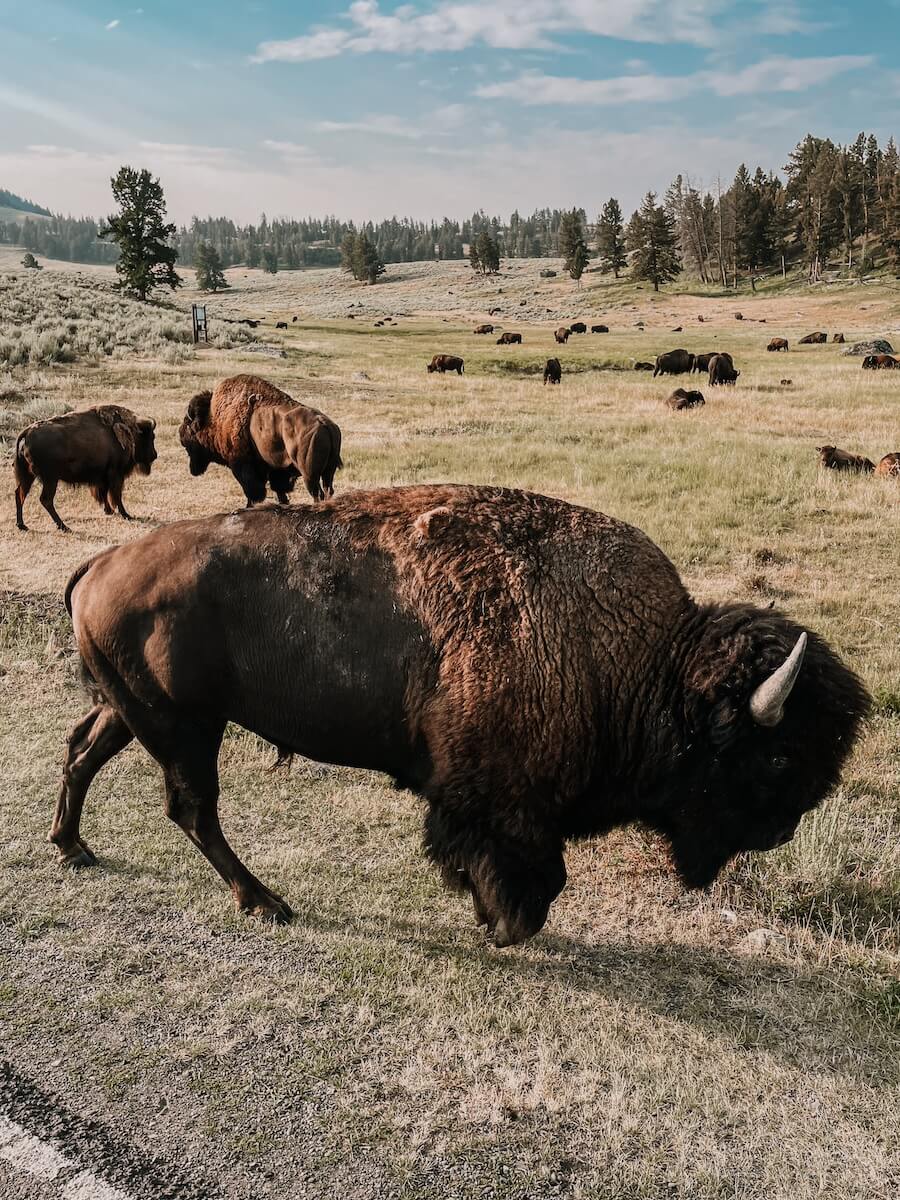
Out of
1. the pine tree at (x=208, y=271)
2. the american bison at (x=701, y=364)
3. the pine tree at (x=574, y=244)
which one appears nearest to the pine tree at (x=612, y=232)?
the pine tree at (x=574, y=244)

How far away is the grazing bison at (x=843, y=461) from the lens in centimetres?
1391

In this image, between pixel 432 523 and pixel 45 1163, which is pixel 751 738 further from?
pixel 45 1163

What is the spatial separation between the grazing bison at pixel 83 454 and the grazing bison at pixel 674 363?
2626 cm

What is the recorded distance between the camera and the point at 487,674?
3.31 meters

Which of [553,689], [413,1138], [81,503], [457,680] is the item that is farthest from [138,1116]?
[81,503]

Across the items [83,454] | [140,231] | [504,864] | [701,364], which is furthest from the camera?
[140,231]

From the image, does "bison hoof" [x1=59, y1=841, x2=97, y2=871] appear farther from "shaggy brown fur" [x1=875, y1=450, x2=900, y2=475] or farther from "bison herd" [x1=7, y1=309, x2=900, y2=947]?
"shaggy brown fur" [x1=875, y1=450, x2=900, y2=475]

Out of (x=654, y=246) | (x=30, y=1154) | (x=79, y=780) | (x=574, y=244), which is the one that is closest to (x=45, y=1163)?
(x=30, y=1154)

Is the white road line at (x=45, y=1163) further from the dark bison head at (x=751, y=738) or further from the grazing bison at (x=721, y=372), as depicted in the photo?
the grazing bison at (x=721, y=372)

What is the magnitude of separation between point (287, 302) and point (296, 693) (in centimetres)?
11019

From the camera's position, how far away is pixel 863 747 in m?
5.52

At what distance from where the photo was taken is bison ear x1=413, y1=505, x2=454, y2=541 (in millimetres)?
3553

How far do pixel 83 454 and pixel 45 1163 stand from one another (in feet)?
33.3

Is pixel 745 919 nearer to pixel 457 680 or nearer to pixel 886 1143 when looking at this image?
pixel 886 1143
